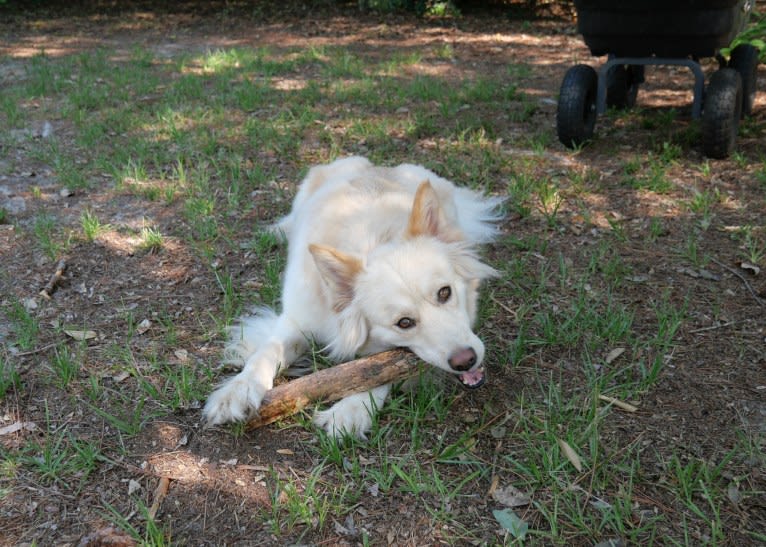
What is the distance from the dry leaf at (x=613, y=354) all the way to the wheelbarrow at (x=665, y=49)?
89.6 inches

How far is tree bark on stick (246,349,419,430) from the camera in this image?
2.49 meters

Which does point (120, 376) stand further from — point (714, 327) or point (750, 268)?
point (750, 268)

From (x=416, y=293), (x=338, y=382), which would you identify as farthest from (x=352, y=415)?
(x=416, y=293)

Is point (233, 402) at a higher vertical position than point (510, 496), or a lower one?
higher

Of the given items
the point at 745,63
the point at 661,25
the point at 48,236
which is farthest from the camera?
the point at 745,63

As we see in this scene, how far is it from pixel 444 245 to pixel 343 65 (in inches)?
212

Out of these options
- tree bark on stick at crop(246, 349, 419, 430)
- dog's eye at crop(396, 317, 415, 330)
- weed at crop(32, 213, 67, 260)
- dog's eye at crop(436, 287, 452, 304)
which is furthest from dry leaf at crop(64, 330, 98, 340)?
dog's eye at crop(436, 287, 452, 304)

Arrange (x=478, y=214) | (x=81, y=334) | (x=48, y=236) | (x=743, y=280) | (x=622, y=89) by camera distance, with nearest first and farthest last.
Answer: (x=81, y=334), (x=743, y=280), (x=48, y=236), (x=478, y=214), (x=622, y=89)

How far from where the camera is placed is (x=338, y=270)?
97.5 inches

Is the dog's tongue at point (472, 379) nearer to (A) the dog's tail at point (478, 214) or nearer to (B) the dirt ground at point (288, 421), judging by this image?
(B) the dirt ground at point (288, 421)

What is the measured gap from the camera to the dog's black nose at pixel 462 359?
2.31 m

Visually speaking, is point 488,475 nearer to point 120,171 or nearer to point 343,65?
point 120,171

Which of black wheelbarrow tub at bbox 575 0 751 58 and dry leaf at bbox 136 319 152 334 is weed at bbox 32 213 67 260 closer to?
dry leaf at bbox 136 319 152 334

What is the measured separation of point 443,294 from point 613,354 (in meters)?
0.91
